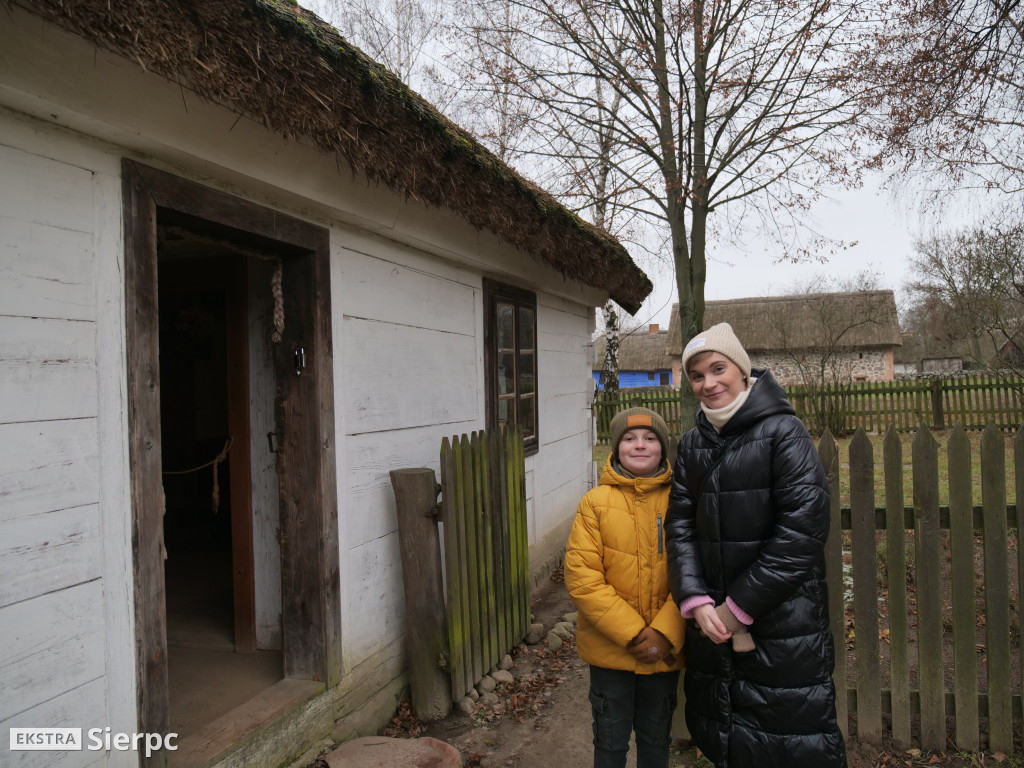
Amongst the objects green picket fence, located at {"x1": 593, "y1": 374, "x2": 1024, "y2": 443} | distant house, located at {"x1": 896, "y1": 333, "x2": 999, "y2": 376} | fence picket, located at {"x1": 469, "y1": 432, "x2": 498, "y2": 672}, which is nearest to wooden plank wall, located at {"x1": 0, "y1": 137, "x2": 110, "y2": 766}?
fence picket, located at {"x1": 469, "y1": 432, "x2": 498, "y2": 672}

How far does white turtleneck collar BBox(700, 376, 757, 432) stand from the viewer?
6.93ft

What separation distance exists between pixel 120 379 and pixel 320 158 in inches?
55.5

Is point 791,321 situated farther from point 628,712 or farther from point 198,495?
point 628,712

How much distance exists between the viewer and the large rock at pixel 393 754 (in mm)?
2781

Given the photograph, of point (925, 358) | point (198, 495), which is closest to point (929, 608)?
point (198, 495)

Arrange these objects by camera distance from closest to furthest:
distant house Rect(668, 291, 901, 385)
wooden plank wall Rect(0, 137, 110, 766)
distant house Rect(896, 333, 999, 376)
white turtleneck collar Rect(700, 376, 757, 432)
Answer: wooden plank wall Rect(0, 137, 110, 766) < white turtleneck collar Rect(700, 376, 757, 432) < distant house Rect(668, 291, 901, 385) < distant house Rect(896, 333, 999, 376)

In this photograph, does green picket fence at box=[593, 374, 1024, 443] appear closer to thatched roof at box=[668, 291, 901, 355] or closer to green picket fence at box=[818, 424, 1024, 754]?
thatched roof at box=[668, 291, 901, 355]

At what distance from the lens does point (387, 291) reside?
3701 millimetres

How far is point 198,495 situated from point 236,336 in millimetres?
3047

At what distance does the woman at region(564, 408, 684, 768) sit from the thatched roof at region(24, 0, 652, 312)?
1587 millimetres

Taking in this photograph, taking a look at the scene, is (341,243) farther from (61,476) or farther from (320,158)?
(61,476)

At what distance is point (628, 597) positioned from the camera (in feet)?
7.80

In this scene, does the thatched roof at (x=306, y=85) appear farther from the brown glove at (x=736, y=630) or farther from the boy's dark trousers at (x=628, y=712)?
the boy's dark trousers at (x=628, y=712)

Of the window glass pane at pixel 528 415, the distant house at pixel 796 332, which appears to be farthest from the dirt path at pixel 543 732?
the distant house at pixel 796 332
